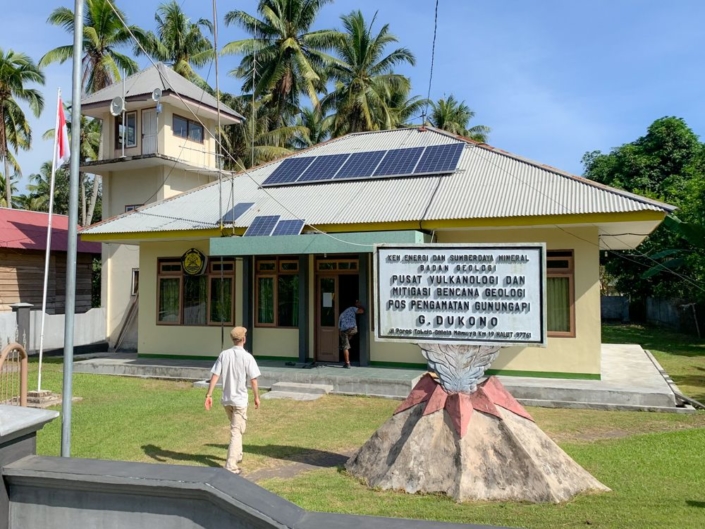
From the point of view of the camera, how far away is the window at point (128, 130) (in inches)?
868

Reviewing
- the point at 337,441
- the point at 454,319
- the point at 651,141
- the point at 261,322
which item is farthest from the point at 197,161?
the point at 651,141

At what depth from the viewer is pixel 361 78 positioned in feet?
109

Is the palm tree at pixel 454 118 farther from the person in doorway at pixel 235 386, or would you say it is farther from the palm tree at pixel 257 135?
the person in doorway at pixel 235 386

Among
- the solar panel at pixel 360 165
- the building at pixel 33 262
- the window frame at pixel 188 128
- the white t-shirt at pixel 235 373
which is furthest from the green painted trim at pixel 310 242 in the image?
the building at pixel 33 262

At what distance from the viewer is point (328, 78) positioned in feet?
114

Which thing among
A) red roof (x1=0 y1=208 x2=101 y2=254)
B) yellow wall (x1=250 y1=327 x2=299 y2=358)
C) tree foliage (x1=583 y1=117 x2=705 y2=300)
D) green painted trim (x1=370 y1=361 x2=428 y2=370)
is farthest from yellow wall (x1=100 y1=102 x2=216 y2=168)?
tree foliage (x1=583 y1=117 x2=705 y2=300)

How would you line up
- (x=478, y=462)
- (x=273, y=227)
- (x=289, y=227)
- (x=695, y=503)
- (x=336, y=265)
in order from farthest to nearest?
1. (x=336, y=265)
2. (x=273, y=227)
3. (x=289, y=227)
4. (x=478, y=462)
5. (x=695, y=503)

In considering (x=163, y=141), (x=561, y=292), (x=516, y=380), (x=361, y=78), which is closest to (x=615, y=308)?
(x=361, y=78)

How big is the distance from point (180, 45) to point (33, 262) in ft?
52.9

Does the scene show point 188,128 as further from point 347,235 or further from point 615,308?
point 615,308

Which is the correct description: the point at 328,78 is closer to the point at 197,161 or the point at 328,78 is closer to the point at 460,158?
the point at 197,161

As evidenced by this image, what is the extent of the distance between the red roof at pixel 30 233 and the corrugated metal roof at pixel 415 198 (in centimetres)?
701

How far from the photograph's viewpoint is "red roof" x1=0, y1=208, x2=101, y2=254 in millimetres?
22297

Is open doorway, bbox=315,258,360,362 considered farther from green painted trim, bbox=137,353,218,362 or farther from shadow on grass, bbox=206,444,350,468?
shadow on grass, bbox=206,444,350,468
